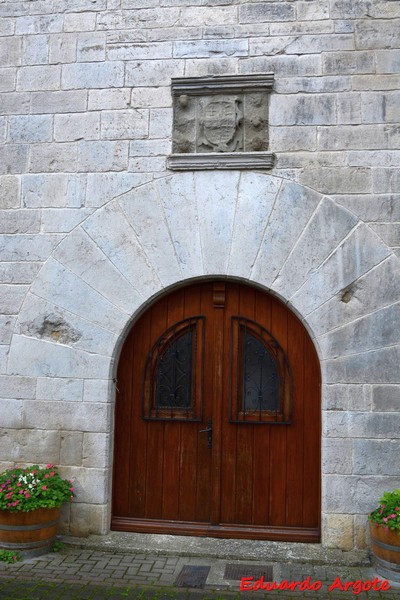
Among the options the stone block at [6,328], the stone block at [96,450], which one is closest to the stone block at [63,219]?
the stone block at [6,328]

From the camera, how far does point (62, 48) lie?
5340mm

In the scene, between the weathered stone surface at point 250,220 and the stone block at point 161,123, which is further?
the stone block at point 161,123

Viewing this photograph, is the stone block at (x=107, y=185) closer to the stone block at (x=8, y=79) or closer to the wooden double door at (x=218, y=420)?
the wooden double door at (x=218, y=420)

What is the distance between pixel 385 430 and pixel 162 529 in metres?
2.05

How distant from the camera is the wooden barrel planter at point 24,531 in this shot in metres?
4.52

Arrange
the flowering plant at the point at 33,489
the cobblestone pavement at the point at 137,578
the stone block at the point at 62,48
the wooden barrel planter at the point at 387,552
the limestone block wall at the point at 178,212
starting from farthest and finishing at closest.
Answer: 1. the stone block at the point at 62,48
2. the limestone block wall at the point at 178,212
3. the flowering plant at the point at 33,489
4. the wooden barrel planter at the point at 387,552
5. the cobblestone pavement at the point at 137,578

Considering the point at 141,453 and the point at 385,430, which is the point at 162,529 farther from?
the point at 385,430

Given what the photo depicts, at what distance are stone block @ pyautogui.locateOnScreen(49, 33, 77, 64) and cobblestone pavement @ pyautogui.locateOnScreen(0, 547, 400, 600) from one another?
4.28 meters

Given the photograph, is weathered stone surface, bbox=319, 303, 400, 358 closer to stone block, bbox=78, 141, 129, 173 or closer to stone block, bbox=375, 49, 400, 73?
stone block, bbox=375, 49, 400, 73

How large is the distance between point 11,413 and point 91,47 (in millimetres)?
3364

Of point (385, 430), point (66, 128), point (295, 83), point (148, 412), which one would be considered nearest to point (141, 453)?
point (148, 412)

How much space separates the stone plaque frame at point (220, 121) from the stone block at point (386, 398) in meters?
2.06

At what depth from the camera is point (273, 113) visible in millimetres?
5027

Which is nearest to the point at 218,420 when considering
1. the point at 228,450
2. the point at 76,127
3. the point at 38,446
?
the point at 228,450
